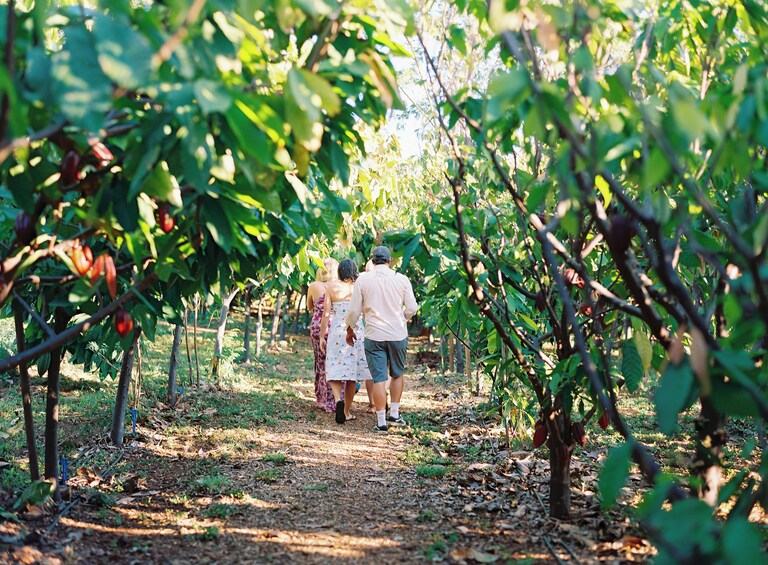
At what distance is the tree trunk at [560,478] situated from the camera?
355 centimetres

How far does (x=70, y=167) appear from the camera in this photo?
84.0 inches

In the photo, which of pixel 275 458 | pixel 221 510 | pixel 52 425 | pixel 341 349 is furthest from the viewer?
pixel 341 349

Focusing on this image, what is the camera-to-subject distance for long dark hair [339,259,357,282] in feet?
25.4

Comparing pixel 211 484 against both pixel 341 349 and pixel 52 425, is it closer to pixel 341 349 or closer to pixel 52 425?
pixel 52 425

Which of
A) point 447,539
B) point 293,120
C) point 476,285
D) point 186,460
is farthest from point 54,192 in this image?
point 186,460

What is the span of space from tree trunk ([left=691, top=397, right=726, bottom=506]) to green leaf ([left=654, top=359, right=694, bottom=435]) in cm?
89

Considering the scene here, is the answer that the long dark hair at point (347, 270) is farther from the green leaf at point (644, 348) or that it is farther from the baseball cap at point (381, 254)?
the green leaf at point (644, 348)

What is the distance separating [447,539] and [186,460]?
2.53 metres

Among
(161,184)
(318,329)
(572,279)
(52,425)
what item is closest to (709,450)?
(572,279)

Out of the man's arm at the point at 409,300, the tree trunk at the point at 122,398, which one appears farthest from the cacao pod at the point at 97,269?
the man's arm at the point at 409,300

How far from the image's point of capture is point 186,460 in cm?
522

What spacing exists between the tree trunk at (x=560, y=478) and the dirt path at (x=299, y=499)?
95 millimetres

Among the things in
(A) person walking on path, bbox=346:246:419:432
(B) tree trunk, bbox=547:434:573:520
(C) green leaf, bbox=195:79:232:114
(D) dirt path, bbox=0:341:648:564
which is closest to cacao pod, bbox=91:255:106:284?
(C) green leaf, bbox=195:79:232:114

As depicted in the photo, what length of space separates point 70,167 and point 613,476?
69.6 inches
